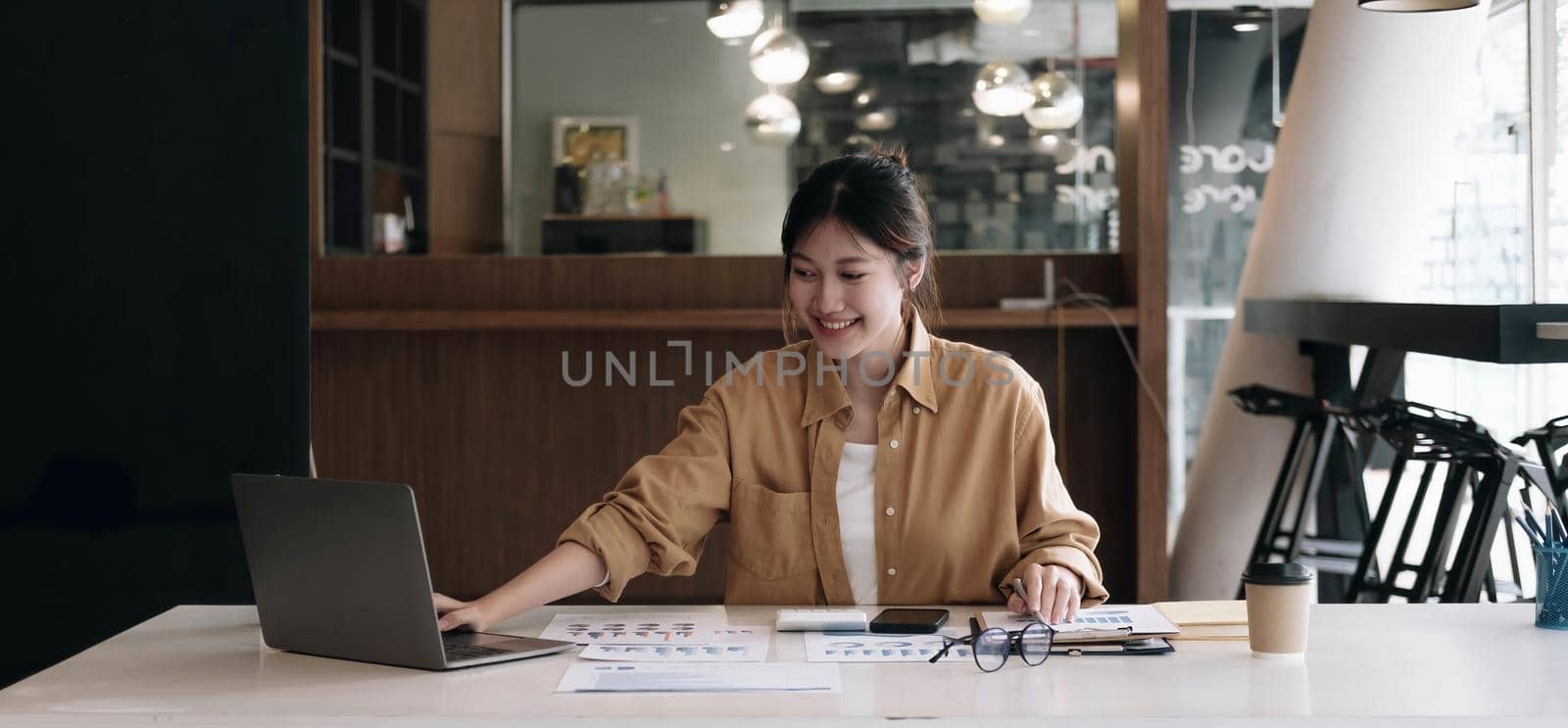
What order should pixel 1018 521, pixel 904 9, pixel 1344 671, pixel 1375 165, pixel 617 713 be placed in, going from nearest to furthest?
pixel 617 713 → pixel 1344 671 → pixel 1018 521 → pixel 1375 165 → pixel 904 9

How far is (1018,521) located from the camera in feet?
6.43

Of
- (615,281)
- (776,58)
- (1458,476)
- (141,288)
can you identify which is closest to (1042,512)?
(1458,476)

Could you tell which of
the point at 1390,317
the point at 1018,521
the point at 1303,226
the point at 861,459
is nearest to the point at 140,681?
the point at 861,459

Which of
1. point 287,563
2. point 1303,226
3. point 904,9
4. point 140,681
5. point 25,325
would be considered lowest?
point 140,681

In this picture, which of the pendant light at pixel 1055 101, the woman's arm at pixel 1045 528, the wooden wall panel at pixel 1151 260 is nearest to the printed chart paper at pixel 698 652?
the woman's arm at pixel 1045 528

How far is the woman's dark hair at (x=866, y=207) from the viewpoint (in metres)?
1.97

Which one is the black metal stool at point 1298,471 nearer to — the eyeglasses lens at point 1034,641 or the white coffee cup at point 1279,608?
the white coffee cup at point 1279,608

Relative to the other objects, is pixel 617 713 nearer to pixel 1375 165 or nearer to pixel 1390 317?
pixel 1390 317

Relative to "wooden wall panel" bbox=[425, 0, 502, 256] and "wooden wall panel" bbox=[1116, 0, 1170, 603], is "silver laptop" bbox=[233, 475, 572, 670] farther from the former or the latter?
"wooden wall panel" bbox=[425, 0, 502, 256]

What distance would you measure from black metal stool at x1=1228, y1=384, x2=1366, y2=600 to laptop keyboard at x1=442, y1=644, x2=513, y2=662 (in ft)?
8.31

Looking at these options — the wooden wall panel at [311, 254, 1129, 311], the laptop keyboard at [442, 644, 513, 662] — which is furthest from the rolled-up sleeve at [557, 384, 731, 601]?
the wooden wall panel at [311, 254, 1129, 311]

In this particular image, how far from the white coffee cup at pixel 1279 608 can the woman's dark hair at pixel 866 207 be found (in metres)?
0.71

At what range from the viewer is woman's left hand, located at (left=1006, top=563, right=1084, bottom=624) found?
1.65 m

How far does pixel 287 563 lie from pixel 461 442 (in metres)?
2.76
